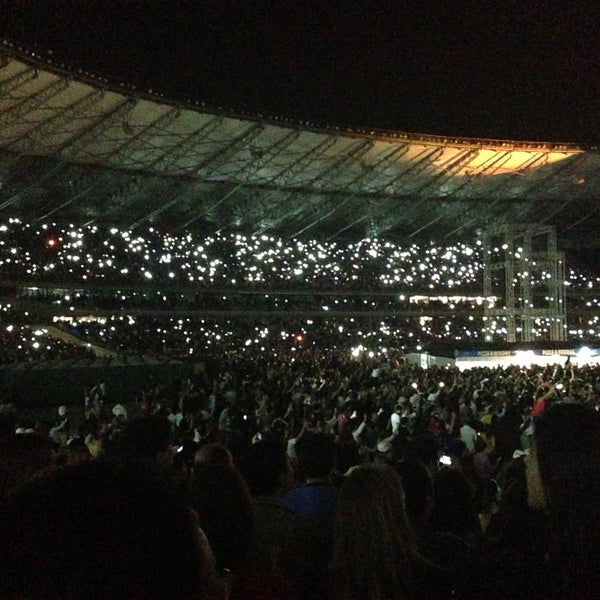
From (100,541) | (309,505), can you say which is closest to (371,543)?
(309,505)

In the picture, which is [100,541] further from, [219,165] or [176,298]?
[176,298]

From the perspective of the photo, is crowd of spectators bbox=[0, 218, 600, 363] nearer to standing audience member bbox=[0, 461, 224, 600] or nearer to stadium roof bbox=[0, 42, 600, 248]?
stadium roof bbox=[0, 42, 600, 248]

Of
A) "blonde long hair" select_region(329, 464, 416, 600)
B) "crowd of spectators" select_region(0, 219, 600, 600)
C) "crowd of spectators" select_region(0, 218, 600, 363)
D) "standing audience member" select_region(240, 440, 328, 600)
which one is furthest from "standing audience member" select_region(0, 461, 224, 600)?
"crowd of spectators" select_region(0, 218, 600, 363)

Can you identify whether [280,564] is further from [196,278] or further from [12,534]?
[196,278]

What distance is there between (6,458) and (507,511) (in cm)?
→ 217

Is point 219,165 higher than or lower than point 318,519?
higher

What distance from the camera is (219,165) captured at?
36.3 metres

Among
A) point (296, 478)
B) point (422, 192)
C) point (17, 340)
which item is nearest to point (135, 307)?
point (17, 340)

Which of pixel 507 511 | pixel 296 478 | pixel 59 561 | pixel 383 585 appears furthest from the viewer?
pixel 296 478

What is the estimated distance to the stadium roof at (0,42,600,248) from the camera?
95.3 feet

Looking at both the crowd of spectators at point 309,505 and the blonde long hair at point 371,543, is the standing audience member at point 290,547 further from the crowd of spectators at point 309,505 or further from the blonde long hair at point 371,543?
the blonde long hair at point 371,543

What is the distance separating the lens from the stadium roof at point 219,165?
29.0 m

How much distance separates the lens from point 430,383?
18.2m

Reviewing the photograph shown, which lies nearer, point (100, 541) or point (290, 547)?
point (100, 541)
